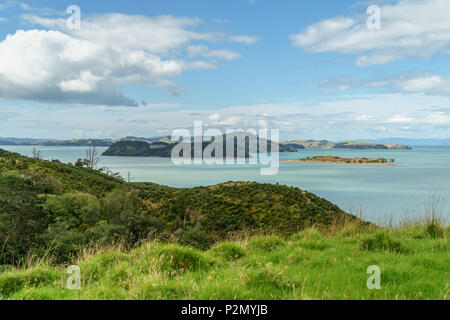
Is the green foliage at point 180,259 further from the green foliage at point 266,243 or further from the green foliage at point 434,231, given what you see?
the green foliage at point 434,231

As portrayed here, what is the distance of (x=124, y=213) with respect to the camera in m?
17.4

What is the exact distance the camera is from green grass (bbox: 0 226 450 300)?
12.7 ft

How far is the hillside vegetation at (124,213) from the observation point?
10.9 metres

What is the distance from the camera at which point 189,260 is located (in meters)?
5.51

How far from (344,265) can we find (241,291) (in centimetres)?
237

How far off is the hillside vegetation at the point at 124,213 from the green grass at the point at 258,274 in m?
1.79

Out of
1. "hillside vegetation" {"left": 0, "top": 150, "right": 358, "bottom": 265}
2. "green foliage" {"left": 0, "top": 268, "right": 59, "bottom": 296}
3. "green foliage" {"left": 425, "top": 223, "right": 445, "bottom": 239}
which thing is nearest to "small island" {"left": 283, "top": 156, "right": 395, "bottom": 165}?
"hillside vegetation" {"left": 0, "top": 150, "right": 358, "bottom": 265}

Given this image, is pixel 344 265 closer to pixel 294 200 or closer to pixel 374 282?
pixel 374 282

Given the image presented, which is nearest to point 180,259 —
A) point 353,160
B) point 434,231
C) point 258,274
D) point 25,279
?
point 258,274

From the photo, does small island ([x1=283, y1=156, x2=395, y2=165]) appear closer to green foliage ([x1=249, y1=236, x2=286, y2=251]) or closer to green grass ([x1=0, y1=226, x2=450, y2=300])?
green foliage ([x1=249, y1=236, x2=286, y2=251])
